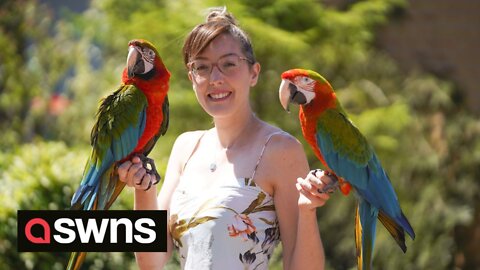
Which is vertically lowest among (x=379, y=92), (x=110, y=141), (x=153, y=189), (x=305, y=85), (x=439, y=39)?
(x=153, y=189)

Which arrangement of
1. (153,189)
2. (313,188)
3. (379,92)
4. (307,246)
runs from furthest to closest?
(379,92), (153,189), (307,246), (313,188)

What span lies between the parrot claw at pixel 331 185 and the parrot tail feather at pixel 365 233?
0.23ft

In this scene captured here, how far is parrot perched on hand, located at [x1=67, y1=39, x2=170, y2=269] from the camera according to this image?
70.7 inches

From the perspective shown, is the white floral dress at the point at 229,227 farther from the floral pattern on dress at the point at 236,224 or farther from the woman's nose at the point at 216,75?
the woman's nose at the point at 216,75

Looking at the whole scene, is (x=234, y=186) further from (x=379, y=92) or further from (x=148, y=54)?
(x=379, y=92)

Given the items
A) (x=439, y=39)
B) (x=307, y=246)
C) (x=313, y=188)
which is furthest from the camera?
(x=439, y=39)

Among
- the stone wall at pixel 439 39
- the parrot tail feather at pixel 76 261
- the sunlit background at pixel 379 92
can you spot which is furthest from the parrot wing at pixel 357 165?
the stone wall at pixel 439 39

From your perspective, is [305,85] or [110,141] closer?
[305,85]

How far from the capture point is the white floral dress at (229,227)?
180 cm

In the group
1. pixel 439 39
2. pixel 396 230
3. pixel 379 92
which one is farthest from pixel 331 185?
pixel 439 39

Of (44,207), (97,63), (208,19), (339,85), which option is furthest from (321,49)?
(97,63)

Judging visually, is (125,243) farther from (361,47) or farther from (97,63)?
(97,63)

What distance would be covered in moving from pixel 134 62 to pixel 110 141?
0.63ft

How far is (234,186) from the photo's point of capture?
1829mm
